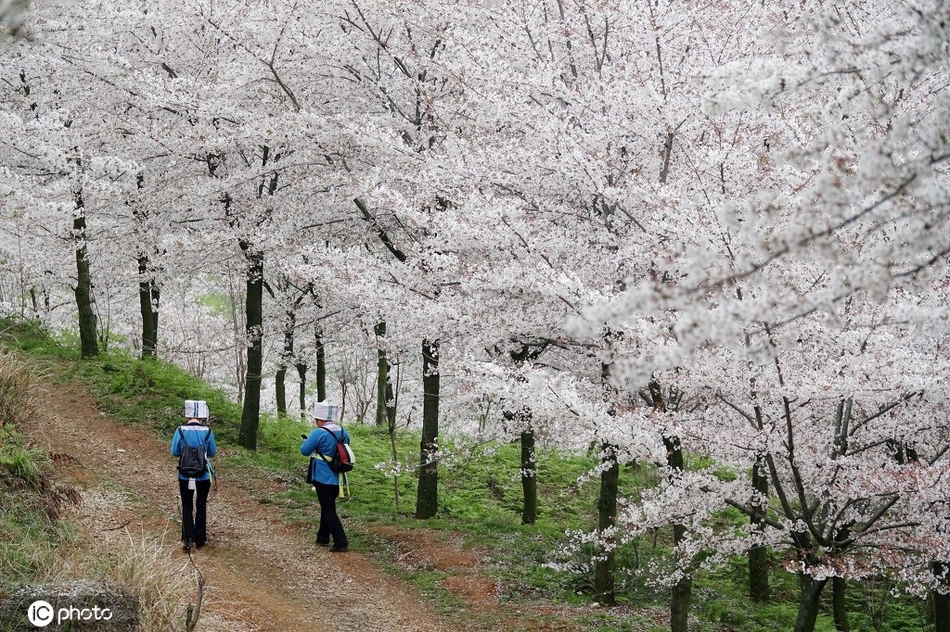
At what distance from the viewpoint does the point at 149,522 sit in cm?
848

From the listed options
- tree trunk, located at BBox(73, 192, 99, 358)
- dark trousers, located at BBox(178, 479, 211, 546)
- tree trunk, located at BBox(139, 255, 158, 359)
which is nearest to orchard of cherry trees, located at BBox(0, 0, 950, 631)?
tree trunk, located at BBox(73, 192, 99, 358)

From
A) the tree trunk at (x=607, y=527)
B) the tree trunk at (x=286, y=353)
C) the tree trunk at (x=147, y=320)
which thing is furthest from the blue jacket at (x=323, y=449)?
the tree trunk at (x=147, y=320)

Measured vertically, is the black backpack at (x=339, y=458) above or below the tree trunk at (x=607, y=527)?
above

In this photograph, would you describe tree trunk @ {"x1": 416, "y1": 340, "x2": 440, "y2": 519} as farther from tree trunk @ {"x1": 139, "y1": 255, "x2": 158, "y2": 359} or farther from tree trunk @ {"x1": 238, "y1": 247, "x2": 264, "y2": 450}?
tree trunk @ {"x1": 139, "y1": 255, "x2": 158, "y2": 359}

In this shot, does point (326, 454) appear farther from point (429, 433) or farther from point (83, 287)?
point (83, 287)

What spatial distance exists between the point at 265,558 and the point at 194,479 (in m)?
1.19

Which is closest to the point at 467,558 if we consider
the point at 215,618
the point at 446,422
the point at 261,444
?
the point at 215,618

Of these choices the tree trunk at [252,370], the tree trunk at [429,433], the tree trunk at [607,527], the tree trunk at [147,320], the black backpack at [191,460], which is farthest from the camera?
the tree trunk at [147,320]

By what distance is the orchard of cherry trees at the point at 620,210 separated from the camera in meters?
2.79

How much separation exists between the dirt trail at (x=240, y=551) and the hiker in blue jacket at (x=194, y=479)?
183 millimetres

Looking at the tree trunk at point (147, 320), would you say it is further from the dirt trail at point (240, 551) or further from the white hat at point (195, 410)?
the white hat at point (195, 410)

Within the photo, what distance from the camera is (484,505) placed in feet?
41.3

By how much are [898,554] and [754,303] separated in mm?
4076

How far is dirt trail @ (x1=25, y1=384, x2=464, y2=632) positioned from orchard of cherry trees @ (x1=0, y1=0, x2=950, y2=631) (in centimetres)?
201
